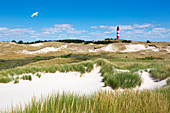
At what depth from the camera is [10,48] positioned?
2522 inches

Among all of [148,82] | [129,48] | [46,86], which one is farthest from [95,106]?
[129,48]

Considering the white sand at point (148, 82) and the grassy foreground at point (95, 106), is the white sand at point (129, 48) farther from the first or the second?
the grassy foreground at point (95, 106)

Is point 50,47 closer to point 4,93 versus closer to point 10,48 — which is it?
point 10,48

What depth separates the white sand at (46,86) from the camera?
855cm

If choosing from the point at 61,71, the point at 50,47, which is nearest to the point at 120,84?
the point at 61,71

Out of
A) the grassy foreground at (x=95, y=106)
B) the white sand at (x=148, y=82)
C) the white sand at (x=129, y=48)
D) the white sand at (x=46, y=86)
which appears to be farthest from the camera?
the white sand at (x=129, y=48)

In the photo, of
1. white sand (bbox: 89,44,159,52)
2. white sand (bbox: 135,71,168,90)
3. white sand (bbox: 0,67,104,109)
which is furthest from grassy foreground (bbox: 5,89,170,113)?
white sand (bbox: 89,44,159,52)

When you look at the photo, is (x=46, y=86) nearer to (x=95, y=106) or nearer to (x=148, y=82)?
(x=148, y=82)

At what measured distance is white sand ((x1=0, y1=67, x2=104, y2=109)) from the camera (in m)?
8.55

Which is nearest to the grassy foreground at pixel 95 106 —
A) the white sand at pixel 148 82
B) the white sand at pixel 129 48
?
the white sand at pixel 148 82

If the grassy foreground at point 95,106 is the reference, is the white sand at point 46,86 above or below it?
below

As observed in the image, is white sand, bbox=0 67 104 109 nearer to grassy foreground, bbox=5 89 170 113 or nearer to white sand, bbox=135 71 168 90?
white sand, bbox=135 71 168 90

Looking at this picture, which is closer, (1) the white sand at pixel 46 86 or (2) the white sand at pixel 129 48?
(1) the white sand at pixel 46 86

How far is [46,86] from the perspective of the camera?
11109 mm
